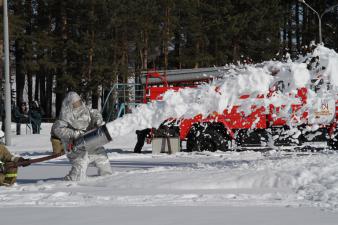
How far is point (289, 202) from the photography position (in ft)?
27.5

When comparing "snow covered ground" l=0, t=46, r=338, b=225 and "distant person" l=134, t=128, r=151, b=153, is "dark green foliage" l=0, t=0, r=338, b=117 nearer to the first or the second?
"distant person" l=134, t=128, r=151, b=153

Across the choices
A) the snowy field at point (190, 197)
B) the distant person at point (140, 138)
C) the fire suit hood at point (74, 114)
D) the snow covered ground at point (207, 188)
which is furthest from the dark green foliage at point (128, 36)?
the snowy field at point (190, 197)

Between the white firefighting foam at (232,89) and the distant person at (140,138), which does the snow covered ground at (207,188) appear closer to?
the white firefighting foam at (232,89)

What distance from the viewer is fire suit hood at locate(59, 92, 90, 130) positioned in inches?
454

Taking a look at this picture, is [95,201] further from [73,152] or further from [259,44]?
[259,44]

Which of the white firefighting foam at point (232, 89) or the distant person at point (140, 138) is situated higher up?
the white firefighting foam at point (232, 89)

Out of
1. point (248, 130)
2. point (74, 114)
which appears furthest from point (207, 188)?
point (248, 130)

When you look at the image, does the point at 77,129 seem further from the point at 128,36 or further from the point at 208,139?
the point at 128,36

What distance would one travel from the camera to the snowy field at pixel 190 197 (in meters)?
7.34

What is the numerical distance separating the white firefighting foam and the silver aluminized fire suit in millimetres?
537

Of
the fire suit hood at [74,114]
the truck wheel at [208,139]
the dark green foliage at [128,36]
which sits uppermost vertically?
the dark green foliage at [128,36]

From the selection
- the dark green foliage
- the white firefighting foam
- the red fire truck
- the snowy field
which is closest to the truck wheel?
the red fire truck

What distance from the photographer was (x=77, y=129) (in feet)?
37.8

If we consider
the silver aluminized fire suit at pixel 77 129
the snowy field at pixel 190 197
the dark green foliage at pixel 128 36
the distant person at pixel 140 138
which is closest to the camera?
the snowy field at pixel 190 197
